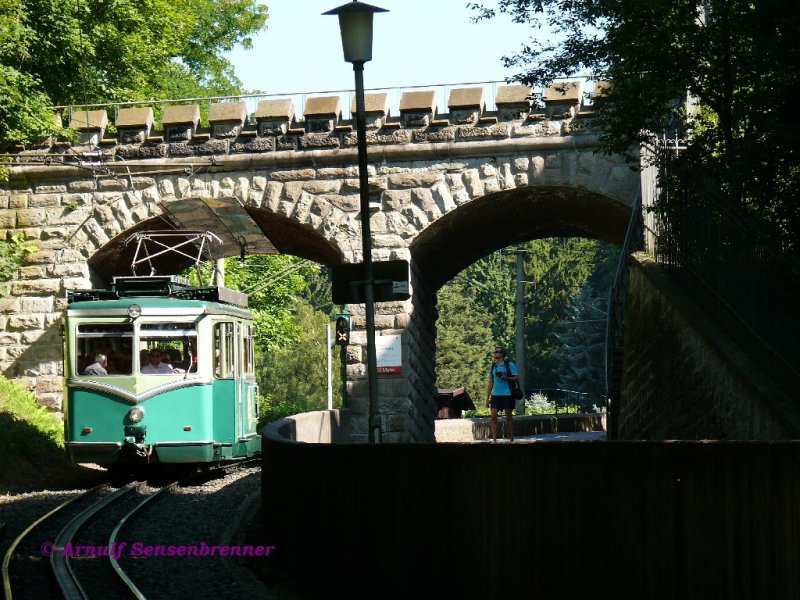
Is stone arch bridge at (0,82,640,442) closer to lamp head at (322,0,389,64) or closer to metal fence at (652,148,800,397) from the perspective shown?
metal fence at (652,148,800,397)

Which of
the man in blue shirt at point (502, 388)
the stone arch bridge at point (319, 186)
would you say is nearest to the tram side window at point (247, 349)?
the stone arch bridge at point (319, 186)

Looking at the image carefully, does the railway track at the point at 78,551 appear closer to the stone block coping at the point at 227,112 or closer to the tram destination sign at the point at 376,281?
the tram destination sign at the point at 376,281

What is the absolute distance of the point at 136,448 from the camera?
17.2m

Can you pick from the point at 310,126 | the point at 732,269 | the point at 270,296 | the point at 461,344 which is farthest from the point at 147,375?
the point at 461,344

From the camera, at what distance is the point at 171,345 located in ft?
58.6

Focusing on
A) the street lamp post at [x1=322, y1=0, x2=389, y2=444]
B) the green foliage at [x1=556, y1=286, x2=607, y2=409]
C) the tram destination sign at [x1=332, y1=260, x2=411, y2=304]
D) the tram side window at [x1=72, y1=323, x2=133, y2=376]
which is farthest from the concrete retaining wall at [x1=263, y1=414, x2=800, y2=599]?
the green foliage at [x1=556, y1=286, x2=607, y2=409]

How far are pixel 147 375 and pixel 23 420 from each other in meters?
4.40

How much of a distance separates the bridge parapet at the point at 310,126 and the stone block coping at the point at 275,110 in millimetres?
17

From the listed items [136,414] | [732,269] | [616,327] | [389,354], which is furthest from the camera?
[389,354]

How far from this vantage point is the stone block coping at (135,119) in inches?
912

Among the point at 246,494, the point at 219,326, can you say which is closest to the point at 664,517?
the point at 246,494

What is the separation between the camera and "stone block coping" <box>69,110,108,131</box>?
76.1 ft

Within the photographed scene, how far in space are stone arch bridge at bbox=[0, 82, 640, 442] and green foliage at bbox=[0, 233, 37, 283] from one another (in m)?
0.15

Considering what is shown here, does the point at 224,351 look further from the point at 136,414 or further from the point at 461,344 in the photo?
the point at 461,344
